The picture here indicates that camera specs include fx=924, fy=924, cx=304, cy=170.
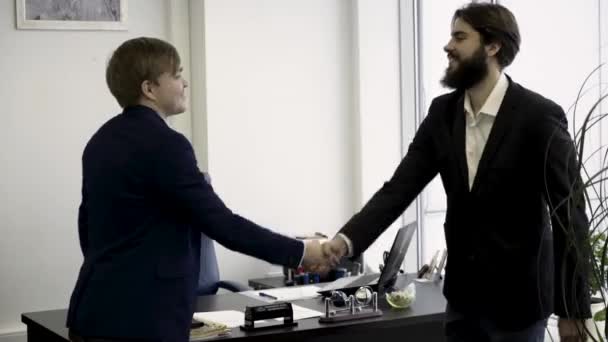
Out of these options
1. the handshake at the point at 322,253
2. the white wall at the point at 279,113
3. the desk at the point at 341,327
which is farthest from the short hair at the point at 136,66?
the white wall at the point at 279,113

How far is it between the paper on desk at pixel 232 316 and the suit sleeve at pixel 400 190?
552 mm

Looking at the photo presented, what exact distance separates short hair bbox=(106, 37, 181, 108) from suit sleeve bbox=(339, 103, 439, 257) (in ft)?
2.69

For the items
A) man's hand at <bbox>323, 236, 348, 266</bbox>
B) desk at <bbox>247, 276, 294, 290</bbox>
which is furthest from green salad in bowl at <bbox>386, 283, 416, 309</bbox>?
desk at <bbox>247, 276, 294, 290</bbox>

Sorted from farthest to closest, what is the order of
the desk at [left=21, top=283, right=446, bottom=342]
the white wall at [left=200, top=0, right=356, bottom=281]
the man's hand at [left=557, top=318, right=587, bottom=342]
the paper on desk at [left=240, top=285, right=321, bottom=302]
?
the white wall at [left=200, top=0, right=356, bottom=281]
the paper on desk at [left=240, top=285, right=321, bottom=302]
the desk at [left=21, top=283, right=446, bottom=342]
the man's hand at [left=557, top=318, right=587, bottom=342]

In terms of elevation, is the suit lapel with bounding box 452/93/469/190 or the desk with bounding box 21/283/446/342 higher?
the suit lapel with bounding box 452/93/469/190

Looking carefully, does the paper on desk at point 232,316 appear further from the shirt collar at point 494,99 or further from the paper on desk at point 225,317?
the shirt collar at point 494,99

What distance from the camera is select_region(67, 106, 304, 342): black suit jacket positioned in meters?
2.45

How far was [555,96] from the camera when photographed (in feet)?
15.9

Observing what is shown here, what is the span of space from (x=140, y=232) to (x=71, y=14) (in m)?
3.06

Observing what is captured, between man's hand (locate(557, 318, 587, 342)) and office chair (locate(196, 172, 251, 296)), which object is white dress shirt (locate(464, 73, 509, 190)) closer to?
man's hand (locate(557, 318, 587, 342))

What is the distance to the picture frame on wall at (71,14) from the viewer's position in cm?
511

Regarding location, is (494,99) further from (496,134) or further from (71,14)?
(71,14)

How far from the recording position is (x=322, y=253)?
302cm

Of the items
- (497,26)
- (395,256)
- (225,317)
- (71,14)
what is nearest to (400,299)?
(395,256)
